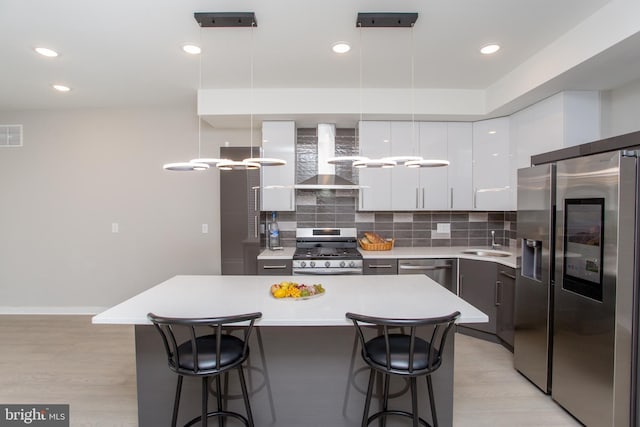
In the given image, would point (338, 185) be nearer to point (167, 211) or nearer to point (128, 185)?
point (167, 211)

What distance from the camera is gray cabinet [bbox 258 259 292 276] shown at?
131 inches

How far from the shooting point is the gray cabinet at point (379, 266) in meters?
3.34

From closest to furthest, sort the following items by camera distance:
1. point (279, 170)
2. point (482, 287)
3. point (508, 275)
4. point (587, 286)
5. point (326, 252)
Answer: point (587, 286), point (508, 275), point (482, 287), point (326, 252), point (279, 170)

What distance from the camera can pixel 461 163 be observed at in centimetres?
364

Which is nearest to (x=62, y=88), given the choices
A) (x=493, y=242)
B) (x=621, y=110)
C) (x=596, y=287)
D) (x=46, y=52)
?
(x=46, y=52)

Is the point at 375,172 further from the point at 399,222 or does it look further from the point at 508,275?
the point at 508,275

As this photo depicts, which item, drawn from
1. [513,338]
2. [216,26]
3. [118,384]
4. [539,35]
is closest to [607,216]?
[539,35]

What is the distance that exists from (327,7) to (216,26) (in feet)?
2.46

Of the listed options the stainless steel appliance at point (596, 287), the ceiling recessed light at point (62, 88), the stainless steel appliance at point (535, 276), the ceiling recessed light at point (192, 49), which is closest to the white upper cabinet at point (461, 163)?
the stainless steel appliance at point (535, 276)

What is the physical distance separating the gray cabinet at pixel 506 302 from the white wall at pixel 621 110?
144 cm

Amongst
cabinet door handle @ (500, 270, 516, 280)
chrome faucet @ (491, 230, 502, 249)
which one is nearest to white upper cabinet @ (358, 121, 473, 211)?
chrome faucet @ (491, 230, 502, 249)

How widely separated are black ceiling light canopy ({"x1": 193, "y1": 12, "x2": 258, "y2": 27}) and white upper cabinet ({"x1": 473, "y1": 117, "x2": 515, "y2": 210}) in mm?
2718

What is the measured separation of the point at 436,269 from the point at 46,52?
3980 millimetres

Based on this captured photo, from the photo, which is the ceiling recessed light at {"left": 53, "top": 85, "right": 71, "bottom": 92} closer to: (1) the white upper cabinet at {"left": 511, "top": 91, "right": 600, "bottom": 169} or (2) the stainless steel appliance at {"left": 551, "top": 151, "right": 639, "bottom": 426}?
(2) the stainless steel appliance at {"left": 551, "top": 151, "right": 639, "bottom": 426}
